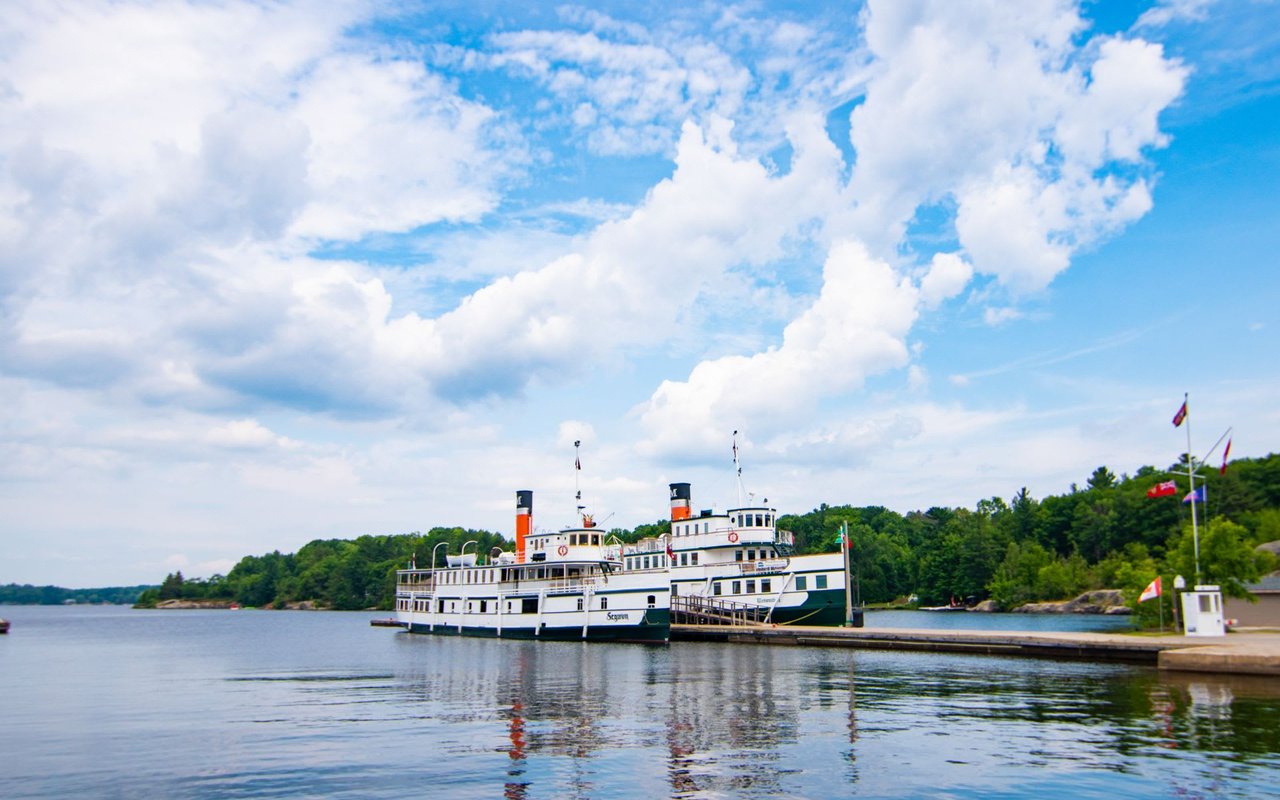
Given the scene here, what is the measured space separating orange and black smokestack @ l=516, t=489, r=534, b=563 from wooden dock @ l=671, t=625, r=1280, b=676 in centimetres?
1691

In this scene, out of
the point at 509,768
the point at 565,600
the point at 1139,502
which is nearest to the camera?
the point at 509,768

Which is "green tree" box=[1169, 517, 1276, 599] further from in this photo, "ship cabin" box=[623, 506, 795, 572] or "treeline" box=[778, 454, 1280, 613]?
"treeline" box=[778, 454, 1280, 613]

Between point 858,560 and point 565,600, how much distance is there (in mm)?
94987

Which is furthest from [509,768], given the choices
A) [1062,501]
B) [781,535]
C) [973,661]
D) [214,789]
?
[1062,501]

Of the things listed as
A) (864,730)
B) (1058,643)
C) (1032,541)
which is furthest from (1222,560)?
(1032,541)

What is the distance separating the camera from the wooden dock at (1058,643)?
1336 inches

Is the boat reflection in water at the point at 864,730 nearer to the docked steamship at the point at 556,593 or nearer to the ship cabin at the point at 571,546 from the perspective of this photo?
the docked steamship at the point at 556,593

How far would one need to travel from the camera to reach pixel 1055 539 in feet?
453

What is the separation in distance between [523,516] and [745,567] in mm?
19809

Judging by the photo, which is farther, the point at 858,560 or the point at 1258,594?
the point at 858,560

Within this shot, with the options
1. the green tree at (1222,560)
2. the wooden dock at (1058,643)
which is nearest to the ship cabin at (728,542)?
the wooden dock at (1058,643)

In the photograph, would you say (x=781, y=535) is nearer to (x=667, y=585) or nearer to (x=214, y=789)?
(x=667, y=585)

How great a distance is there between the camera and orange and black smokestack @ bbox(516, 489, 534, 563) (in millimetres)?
77375

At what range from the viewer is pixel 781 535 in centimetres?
7531
